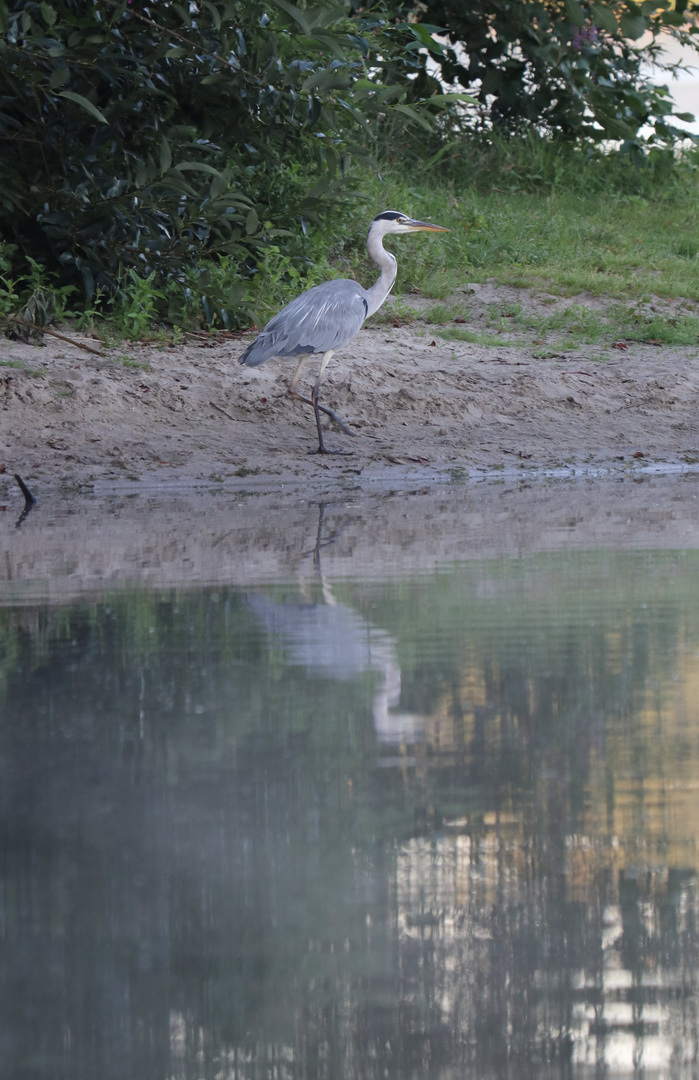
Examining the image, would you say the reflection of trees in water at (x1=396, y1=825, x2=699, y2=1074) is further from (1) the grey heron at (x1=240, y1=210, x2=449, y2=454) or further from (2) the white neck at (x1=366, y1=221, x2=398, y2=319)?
(2) the white neck at (x1=366, y1=221, x2=398, y2=319)

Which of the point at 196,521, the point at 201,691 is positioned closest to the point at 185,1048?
the point at 201,691

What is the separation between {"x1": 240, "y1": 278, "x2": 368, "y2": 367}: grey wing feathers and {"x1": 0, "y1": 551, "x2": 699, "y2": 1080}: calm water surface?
437cm

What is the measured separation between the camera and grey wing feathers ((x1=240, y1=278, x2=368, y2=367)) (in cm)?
766

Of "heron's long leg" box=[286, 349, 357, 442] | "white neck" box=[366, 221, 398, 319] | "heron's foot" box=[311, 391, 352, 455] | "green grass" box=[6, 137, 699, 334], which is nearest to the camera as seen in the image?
"heron's foot" box=[311, 391, 352, 455]

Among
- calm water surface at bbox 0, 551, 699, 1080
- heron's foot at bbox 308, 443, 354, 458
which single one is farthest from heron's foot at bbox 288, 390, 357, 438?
calm water surface at bbox 0, 551, 699, 1080

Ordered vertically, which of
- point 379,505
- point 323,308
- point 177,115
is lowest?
point 379,505

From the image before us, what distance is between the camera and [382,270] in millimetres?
8781

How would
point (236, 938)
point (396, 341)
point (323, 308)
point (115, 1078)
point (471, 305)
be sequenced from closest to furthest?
1. point (115, 1078)
2. point (236, 938)
3. point (323, 308)
4. point (396, 341)
5. point (471, 305)

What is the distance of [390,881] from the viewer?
1.93 metres

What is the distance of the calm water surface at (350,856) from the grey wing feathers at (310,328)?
4.37m

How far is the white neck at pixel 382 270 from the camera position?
27.4ft

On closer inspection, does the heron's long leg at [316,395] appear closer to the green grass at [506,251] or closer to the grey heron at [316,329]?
the grey heron at [316,329]

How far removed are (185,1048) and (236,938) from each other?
0.81 ft

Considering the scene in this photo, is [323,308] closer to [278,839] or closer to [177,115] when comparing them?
[177,115]
